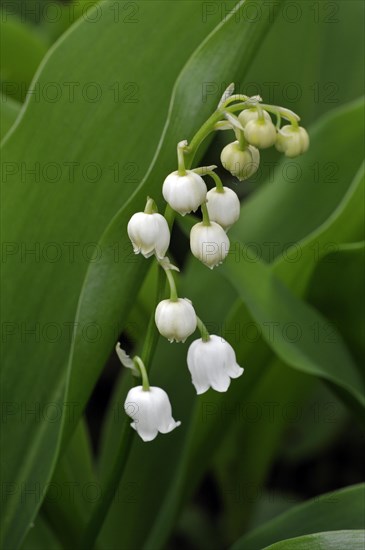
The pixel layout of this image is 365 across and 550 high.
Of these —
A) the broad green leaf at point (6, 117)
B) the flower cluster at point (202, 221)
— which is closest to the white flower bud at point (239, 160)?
the flower cluster at point (202, 221)

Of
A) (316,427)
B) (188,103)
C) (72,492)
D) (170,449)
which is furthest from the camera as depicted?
(316,427)

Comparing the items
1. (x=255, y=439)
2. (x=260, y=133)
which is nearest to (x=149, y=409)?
(x=260, y=133)

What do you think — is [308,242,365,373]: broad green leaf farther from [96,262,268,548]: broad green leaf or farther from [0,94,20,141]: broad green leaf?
[0,94,20,141]: broad green leaf

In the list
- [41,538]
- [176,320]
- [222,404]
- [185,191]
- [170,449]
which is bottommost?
[41,538]

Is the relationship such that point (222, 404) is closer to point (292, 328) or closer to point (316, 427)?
point (292, 328)

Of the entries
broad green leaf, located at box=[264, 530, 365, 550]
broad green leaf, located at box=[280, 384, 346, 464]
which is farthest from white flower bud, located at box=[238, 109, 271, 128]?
broad green leaf, located at box=[280, 384, 346, 464]
